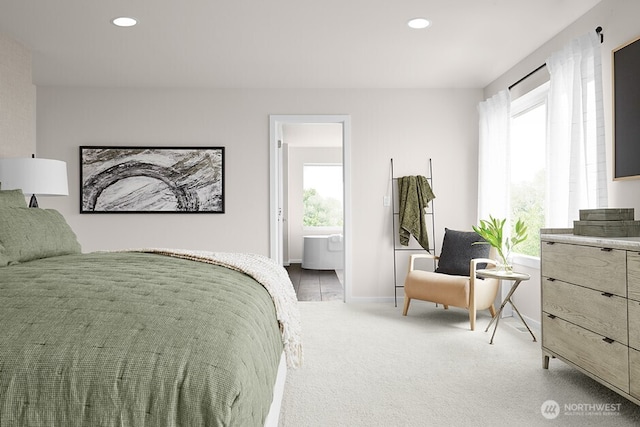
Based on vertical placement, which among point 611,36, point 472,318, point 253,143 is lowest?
point 472,318

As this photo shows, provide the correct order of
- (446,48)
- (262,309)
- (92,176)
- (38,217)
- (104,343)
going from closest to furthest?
(104,343) < (262,309) < (38,217) < (446,48) < (92,176)

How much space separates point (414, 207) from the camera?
207 inches

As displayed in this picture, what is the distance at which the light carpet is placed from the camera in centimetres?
235

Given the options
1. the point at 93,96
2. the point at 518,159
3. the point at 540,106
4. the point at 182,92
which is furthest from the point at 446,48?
the point at 93,96

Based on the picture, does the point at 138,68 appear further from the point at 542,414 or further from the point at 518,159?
the point at 542,414

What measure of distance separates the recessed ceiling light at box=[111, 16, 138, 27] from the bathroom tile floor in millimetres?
3354

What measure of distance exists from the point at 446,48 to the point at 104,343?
3778 mm

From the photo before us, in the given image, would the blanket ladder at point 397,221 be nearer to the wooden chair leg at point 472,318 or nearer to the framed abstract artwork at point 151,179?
the wooden chair leg at point 472,318

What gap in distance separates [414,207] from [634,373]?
320 cm

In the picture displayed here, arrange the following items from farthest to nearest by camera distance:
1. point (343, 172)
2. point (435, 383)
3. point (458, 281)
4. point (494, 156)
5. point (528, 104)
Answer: point (343, 172) → point (494, 156) → point (528, 104) → point (458, 281) → point (435, 383)

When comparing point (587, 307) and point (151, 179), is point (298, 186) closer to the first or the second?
point (151, 179)

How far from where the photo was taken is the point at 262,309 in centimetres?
168

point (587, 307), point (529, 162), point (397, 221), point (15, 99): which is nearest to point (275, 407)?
point (587, 307)

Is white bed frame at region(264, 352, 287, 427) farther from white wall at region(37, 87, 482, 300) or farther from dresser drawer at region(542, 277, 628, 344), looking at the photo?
white wall at region(37, 87, 482, 300)
